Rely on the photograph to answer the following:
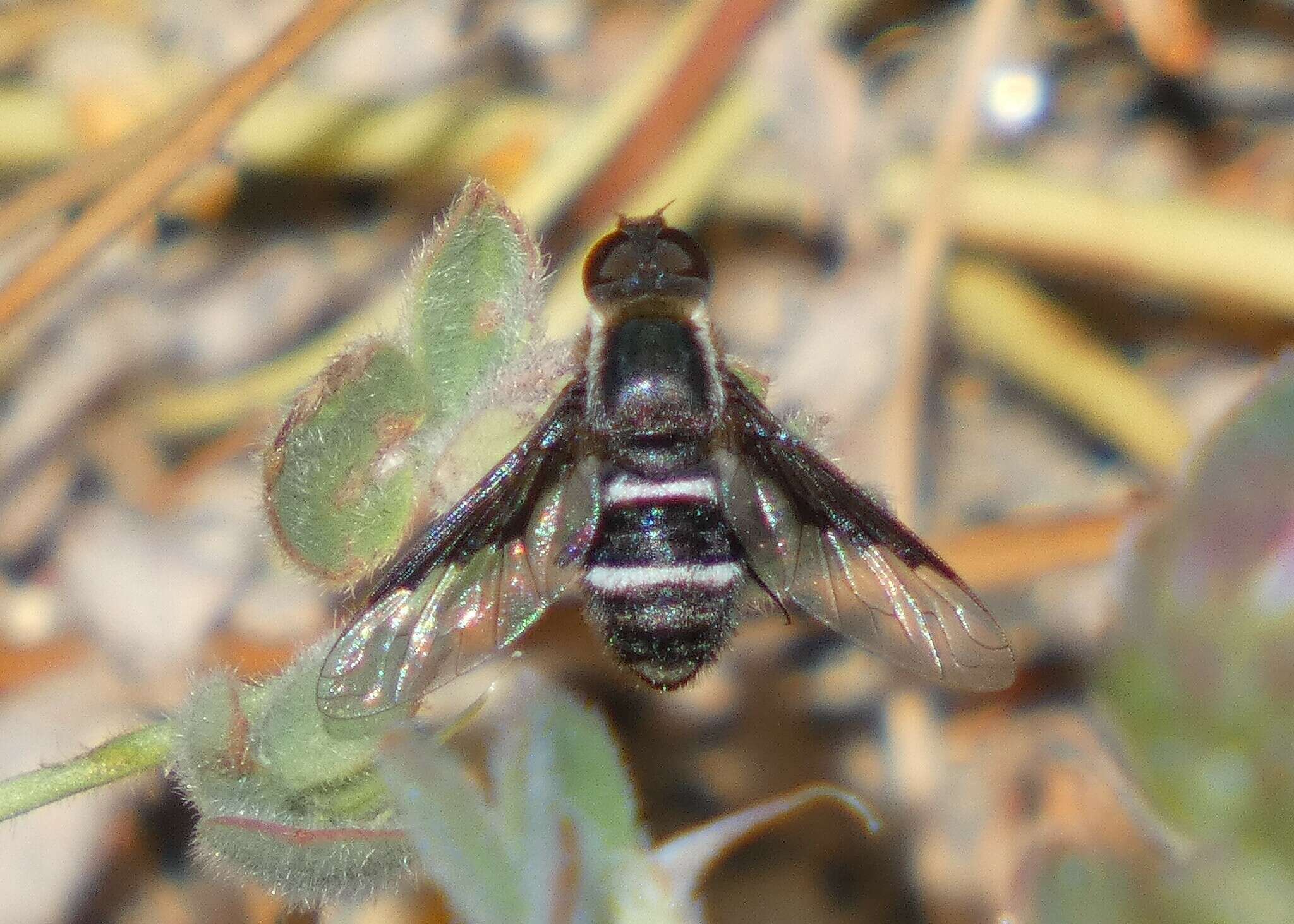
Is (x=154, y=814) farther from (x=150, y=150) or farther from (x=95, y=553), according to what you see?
(x=150, y=150)

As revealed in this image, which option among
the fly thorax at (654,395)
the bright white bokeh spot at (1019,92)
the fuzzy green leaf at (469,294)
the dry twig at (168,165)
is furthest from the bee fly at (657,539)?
the bright white bokeh spot at (1019,92)

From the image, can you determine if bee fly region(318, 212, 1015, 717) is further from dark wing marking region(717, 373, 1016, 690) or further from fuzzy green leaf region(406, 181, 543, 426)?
fuzzy green leaf region(406, 181, 543, 426)

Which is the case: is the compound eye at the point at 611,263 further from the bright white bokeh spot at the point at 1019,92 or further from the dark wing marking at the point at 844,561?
the bright white bokeh spot at the point at 1019,92

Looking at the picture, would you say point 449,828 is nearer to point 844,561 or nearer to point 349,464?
point 349,464

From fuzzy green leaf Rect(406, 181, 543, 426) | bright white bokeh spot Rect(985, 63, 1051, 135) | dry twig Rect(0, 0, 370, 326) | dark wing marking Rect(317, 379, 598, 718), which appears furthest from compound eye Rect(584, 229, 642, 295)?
bright white bokeh spot Rect(985, 63, 1051, 135)

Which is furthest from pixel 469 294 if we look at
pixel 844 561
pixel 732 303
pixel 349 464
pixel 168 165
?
pixel 732 303

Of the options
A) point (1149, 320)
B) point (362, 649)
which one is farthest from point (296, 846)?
point (1149, 320)
